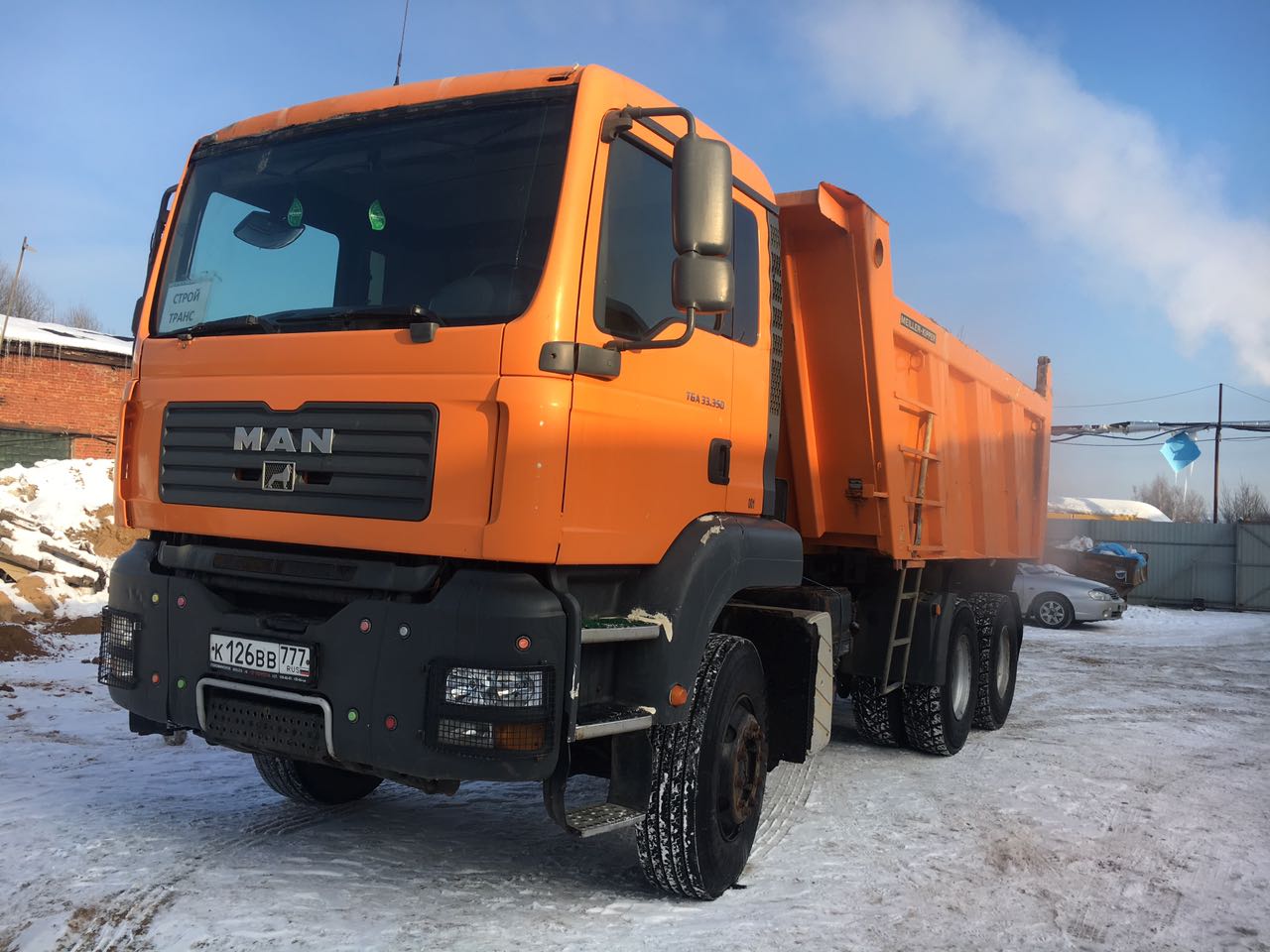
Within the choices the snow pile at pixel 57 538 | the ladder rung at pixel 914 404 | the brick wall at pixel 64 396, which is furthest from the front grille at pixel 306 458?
the brick wall at pixel 64 396

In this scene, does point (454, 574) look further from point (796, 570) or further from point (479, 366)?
point (796, 570)

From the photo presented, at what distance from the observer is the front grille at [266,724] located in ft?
11.4

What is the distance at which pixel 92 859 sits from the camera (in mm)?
4086

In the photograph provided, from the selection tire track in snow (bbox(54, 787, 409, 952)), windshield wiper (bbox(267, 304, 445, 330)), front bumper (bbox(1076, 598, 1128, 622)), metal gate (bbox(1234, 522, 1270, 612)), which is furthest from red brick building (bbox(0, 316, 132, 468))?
metal gate (bbox(1234, 522, 1270, 612))

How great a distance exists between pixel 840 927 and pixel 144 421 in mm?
3254

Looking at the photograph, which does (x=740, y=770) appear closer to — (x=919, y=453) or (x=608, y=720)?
(x=608, y=720)

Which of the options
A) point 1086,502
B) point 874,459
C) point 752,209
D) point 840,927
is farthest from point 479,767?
point 1086,502

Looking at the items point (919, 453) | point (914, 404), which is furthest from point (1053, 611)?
point (914, 404)

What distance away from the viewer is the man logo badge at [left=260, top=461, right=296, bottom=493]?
362 cm

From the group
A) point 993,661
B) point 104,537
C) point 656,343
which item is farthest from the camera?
point 104,537

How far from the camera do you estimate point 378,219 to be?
12.8 ft

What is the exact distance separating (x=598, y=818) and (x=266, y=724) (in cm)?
118

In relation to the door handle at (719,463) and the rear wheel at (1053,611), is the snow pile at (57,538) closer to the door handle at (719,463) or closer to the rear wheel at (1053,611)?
the door handle at (719,463)

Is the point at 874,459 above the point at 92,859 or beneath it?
above
